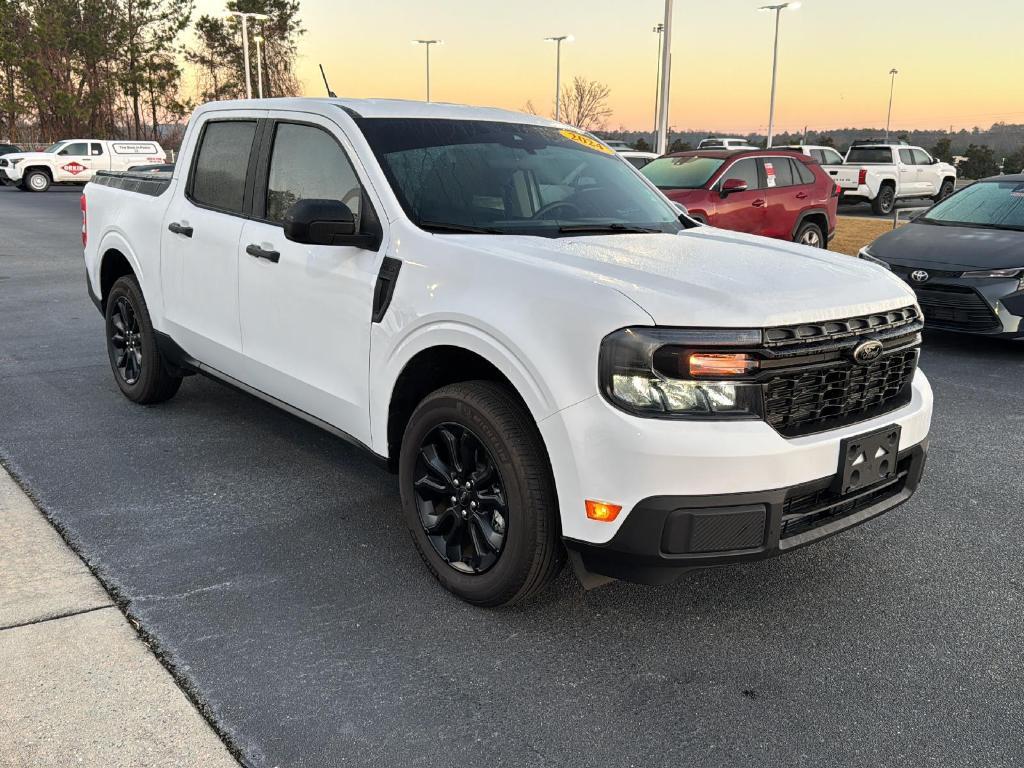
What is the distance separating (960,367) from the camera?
7484mm

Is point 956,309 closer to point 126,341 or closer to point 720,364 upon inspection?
point 720,364

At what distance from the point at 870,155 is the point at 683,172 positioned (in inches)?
588

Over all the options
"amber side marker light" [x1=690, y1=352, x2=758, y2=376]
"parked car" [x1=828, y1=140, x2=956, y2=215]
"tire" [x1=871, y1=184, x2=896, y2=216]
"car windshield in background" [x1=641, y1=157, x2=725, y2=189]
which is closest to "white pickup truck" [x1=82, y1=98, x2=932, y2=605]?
"amber side marker light" [x1=690, y1=352, x2=758, y2=376]

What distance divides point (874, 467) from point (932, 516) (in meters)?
1.43

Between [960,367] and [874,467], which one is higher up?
[874,467]

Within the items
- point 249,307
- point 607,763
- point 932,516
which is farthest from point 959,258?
point 607,763

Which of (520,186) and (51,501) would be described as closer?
(520,186)

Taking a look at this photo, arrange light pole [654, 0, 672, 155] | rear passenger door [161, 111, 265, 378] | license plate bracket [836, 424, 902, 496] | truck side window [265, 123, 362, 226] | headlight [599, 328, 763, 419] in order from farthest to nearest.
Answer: light pole [654, 0, 672, 155] → rear passenger door [161, 111, 265, 378] → truck side window [265, 123, 362, 226] → license plate bracket [836, 424, 902, 496] → headlight [599, 328, 763, 419]

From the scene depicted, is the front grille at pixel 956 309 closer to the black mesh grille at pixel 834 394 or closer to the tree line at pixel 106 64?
the black mesh grille at pixel 834 394

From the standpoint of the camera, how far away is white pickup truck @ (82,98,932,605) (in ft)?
9.23

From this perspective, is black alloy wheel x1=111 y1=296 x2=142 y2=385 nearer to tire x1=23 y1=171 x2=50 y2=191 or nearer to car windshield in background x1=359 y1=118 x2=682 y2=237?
car windshield in background x1=359 y1=118 x2=682 y2=237

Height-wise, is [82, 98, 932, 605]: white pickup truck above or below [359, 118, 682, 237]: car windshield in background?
below

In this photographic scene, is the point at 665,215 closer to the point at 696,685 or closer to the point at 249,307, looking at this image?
the point at 249,307

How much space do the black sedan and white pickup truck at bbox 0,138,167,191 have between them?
104 feet
